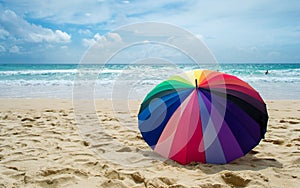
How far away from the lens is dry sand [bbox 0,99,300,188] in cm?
260

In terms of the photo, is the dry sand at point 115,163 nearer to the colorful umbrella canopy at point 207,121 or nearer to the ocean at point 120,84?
the colorful umbrella canopy at point 207,121

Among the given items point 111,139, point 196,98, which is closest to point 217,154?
point 196,98

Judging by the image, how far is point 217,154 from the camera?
2912mm

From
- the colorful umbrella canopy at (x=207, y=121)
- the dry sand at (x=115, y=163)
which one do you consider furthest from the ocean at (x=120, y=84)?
the colorful umbrella canopy at (x=207, y=121)

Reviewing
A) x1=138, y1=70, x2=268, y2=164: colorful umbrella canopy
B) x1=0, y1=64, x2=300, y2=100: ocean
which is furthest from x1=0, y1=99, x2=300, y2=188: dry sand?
x1=0, y1=64, x2=300, y2=100: ocean

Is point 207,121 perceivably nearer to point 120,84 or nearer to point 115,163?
point 115,163

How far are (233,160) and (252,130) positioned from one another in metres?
0.41

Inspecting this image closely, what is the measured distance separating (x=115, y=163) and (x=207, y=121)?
3.95 ft

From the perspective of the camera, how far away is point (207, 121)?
2926 millimetres

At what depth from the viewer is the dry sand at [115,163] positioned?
8.54 ft

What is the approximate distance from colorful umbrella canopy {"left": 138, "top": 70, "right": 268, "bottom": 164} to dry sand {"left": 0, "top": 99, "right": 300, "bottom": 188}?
0.20 m

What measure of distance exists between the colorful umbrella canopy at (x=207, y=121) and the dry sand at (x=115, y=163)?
0.20 m

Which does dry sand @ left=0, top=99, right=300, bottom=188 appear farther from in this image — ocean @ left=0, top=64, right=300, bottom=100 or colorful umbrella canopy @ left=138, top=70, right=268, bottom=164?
ocean @ left=0, top=64, right=300, bottom=100

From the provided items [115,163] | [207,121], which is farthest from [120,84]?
[207,121]
